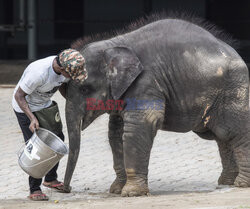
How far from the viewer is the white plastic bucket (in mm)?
6879

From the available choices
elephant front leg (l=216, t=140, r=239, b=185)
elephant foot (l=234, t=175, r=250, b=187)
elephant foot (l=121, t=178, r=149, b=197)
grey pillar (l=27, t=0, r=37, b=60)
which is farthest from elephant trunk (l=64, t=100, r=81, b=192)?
grey pillar (l=27, t=0, r=37, b=60)

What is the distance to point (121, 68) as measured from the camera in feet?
23.7

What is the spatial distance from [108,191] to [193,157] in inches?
80.3

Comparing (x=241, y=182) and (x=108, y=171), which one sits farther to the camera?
(x=108, y=171)

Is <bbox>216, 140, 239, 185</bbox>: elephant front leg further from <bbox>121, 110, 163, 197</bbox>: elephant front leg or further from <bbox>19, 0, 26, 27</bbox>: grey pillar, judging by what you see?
<bbox>19, 0, 26, 27</bbox>: grey pillar

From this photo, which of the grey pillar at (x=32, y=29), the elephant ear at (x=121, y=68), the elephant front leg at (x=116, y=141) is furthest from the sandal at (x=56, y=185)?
the grey pillar at (x=32, y=29)

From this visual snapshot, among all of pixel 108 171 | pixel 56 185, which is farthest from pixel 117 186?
pixel 108 171

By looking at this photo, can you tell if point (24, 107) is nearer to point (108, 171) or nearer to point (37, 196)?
point (37, 196)

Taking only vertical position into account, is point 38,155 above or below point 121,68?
below

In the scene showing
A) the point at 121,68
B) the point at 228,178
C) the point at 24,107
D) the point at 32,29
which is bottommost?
the point at 32,29

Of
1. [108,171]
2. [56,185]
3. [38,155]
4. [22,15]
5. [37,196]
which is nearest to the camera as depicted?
[38,155]

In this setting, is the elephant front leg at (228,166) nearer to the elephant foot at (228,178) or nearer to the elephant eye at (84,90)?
the elephant foot at (228,178)

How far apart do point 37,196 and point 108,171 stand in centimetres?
174

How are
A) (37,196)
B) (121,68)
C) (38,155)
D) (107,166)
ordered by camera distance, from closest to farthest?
1. (38,155)
2. (121,68)
3. (37,196)
4. (107,166)
